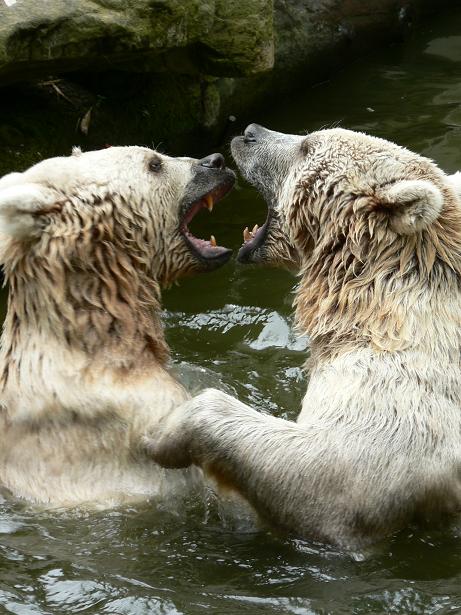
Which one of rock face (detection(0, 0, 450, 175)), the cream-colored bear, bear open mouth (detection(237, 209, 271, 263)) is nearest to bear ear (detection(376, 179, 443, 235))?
bear open mouth (detection(237, 209, 271, 263))

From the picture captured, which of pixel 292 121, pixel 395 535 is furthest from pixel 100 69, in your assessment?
pixel 395 535

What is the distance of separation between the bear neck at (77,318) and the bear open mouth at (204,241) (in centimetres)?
59

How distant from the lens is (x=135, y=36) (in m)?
9.32

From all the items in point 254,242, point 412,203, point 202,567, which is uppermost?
point 412,203

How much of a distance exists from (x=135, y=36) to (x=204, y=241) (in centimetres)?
287

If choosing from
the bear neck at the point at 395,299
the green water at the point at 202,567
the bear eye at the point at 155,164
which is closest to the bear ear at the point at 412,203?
the bear neck at the point at 395,299

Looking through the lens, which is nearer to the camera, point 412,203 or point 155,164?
point 412,203

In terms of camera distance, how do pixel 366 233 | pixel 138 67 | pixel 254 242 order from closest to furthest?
pixel 366 233
pixel 254 242
pixel 138 67

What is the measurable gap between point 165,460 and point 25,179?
1712 mm

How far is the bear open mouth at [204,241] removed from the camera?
7008 mm

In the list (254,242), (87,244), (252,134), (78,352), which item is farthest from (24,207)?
(252,134)

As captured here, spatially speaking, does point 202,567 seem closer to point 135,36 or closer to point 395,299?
point 395,299

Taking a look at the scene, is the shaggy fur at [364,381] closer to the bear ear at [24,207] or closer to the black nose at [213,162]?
the black nose at [213,162]

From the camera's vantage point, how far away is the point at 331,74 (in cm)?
1358
